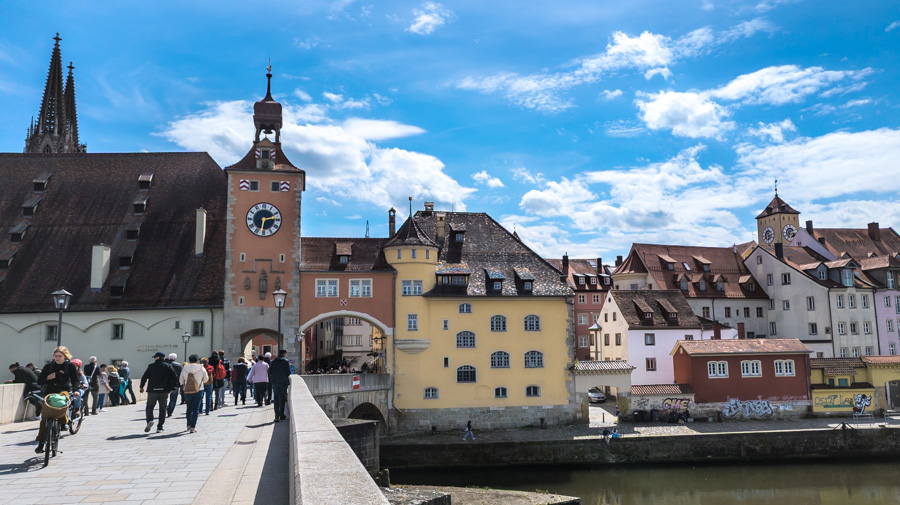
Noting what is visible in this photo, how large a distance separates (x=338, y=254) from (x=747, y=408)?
28.9m

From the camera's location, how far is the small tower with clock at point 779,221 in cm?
8350

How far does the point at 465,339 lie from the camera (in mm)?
45062

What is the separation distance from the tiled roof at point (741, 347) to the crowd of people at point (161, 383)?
34331mm

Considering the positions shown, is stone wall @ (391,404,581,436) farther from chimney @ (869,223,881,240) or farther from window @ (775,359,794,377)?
chimney @ (869,223,881,240)

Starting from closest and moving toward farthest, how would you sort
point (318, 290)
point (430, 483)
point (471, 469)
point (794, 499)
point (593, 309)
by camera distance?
point (794, 499) → point (430, 483) → point (471, 469) → point (318, 290) → point (593, 309)

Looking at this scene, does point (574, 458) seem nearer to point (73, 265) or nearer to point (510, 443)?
point (510, 443)

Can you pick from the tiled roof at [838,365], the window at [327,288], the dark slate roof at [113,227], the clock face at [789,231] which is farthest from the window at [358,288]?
the clock face at [789,231]

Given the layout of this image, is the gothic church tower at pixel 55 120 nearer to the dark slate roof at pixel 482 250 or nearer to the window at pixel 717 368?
the dark slate roof at pixel 482 250

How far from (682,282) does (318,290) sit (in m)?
38.5

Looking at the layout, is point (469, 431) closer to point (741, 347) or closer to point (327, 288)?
point (327, 288)

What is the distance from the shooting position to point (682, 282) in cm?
6738

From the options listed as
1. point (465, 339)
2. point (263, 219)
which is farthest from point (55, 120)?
point (465, 339)

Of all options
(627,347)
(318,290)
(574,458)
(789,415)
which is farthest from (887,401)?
(318,290)

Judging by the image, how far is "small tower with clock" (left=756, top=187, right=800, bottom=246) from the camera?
274ft
